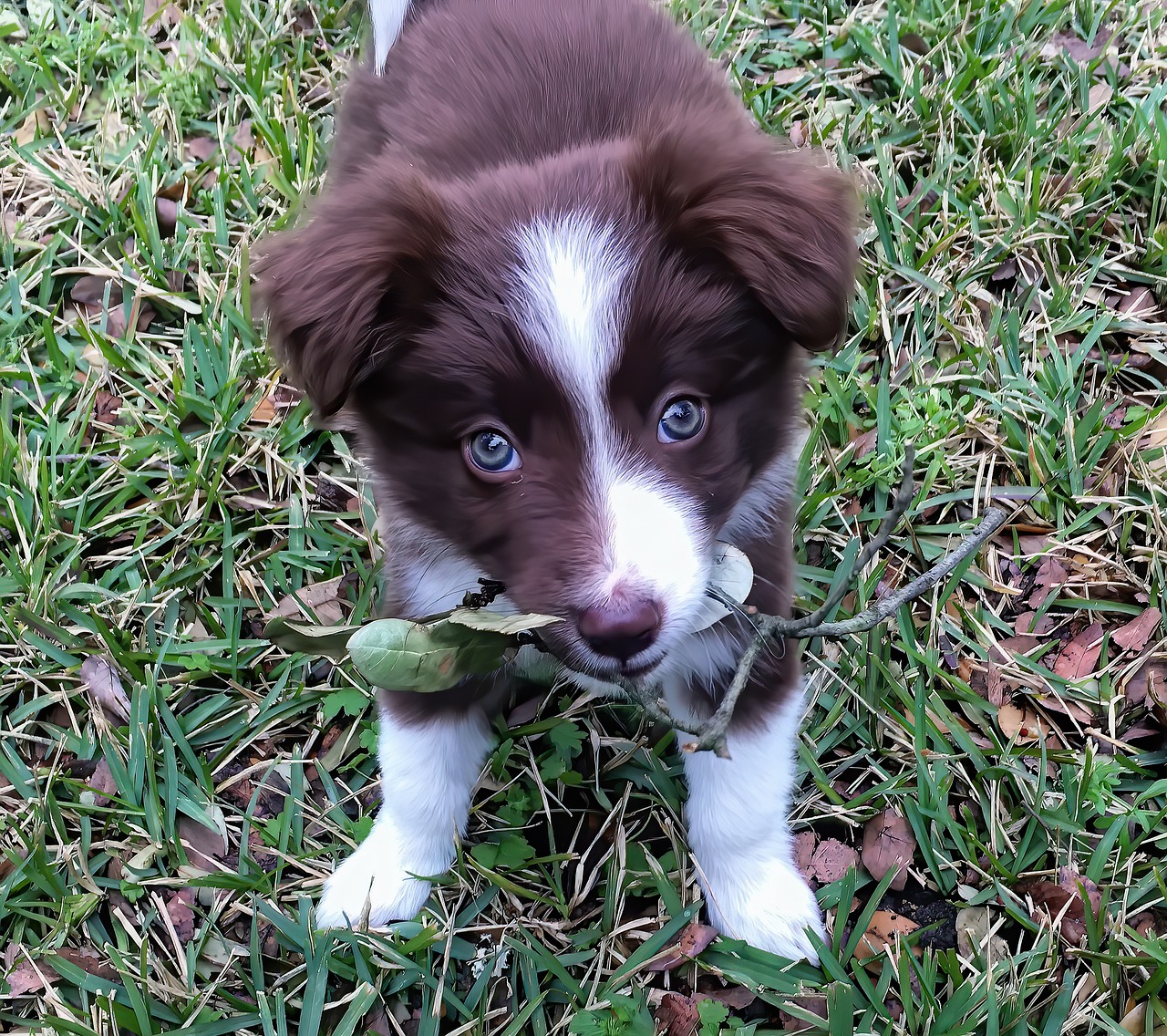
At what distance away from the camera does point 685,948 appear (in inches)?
102

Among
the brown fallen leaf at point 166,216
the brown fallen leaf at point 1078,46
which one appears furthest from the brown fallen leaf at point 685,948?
the brown fallen leaf at point 1078,46

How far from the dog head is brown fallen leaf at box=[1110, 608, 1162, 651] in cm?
153

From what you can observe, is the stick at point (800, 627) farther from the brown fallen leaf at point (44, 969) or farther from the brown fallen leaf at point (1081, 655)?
the brown fallen leaf at point (44, 969)

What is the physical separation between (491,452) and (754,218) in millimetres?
637

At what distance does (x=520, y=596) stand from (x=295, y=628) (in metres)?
0.49

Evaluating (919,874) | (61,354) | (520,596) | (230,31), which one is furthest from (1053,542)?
(230,31)

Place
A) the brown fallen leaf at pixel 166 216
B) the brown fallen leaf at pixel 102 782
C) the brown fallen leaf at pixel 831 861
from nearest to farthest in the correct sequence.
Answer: the brown fallen leaf at pixel 831 861 < the brown fallen leaf at pixel 102 782 < the brown fallen leaf at pixel 166 216

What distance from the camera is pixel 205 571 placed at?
10.4 feet

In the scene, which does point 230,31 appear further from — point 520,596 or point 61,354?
point 520,596

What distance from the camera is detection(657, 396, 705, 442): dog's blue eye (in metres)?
1.95

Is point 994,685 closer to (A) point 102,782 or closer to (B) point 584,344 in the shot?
(B) point 584,344

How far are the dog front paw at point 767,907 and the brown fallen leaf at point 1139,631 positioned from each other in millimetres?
1162

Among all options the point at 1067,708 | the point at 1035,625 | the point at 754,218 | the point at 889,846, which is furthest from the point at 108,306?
the point at 1067,708

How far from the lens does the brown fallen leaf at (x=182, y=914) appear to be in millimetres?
2664
